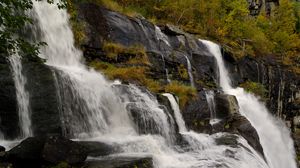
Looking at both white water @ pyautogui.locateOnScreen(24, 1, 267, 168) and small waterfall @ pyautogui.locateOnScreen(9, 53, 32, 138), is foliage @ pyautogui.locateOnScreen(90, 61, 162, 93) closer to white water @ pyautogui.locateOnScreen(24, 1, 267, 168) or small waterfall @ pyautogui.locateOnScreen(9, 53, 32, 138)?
white water @ pyautogui.locateOnScreen(24, 1, 267, 168)

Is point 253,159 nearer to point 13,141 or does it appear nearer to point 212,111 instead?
point 212,111

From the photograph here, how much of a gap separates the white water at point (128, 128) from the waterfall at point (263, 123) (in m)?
7.04

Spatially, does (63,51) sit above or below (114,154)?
above

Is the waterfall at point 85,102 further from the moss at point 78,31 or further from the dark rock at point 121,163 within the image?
the dark rock at point 121,163

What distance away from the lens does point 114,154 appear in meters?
12.2

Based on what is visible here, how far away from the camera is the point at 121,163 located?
10875mm

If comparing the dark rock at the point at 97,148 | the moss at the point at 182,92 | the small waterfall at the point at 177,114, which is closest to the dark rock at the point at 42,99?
the dark rock at the point at 97,148

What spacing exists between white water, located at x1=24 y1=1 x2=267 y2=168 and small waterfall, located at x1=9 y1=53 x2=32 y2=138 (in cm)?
107

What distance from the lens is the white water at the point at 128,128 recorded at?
1282 centimetres

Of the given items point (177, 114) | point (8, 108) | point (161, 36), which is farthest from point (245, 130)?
point (8, 108)

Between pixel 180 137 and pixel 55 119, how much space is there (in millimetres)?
4678

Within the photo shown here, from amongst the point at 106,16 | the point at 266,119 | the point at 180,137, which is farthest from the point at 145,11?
the point at 180,137

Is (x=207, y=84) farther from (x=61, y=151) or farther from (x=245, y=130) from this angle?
(x=61, y=151)

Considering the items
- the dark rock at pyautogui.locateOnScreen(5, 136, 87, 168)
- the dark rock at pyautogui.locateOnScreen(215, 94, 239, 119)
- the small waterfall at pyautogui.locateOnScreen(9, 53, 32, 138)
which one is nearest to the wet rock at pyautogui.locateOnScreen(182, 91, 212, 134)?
the dark rock at pyautogui.locateOnScreen(215, 94, 239, 119)
